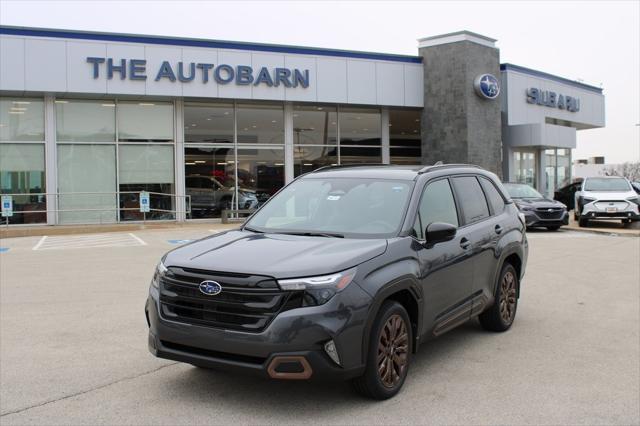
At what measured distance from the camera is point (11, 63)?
19.3 metres

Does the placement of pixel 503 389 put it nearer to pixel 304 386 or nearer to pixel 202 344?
pixel 304 386

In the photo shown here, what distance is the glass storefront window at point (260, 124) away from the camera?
77.2 feet

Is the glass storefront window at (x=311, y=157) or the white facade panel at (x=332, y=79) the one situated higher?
the white facade panel at (x=332, y=79)

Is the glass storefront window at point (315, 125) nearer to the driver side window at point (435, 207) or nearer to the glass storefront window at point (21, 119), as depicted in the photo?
the glass storefront window at point (21, 119)

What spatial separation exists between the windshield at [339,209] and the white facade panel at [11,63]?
1645 centimetres

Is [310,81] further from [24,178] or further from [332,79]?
[24,178]

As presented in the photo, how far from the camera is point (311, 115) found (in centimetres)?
2467

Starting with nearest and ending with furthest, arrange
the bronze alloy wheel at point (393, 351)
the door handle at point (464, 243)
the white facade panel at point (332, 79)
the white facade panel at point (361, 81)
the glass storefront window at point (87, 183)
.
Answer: the bronze alloy wheel at point (393, 351), the door handle at point (464, 243), the glass storefront window at point (87, 183), the white facade panel at point (332, 79), the white facade panel at point (361, 81)

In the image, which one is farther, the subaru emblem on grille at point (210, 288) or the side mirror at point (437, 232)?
the side mirror at point (437, 232)

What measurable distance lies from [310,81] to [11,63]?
9.69m

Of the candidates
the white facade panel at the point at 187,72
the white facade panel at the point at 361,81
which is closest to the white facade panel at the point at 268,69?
the white facade panel at the point at 187,72

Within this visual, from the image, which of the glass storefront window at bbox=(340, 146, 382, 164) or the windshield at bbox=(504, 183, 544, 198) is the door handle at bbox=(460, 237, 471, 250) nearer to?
the windshield at bbox=(504, 183, 544, 198)

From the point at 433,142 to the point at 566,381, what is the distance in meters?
21.1

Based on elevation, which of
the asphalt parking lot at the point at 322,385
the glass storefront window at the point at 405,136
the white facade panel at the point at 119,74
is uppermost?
the white facade panel at the point at 119,74
